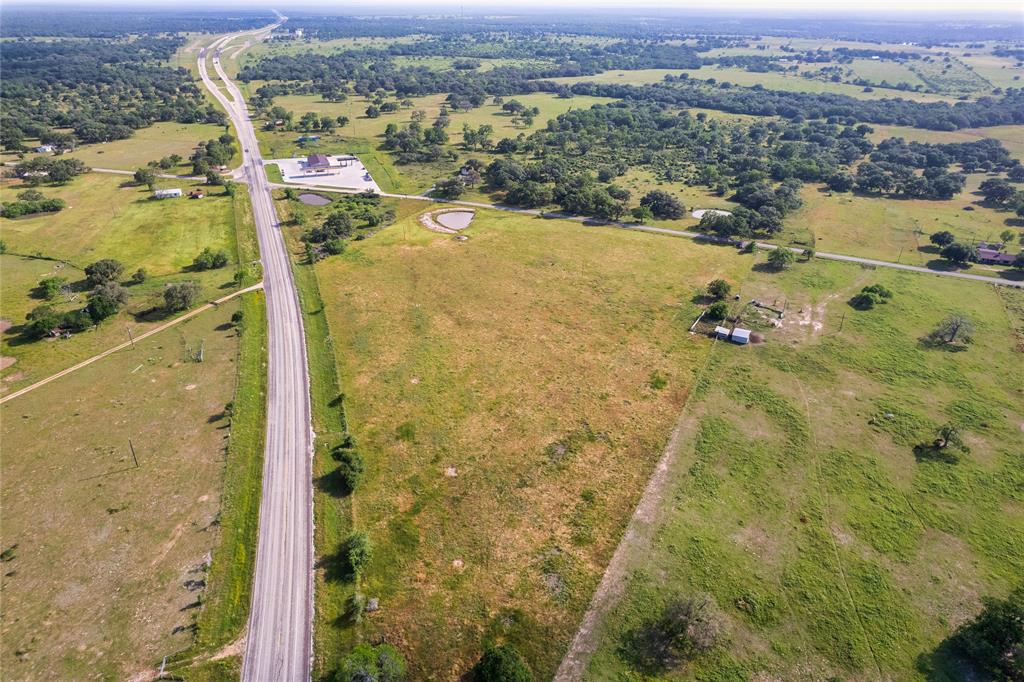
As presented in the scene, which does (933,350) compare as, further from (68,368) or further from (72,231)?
(72,231)

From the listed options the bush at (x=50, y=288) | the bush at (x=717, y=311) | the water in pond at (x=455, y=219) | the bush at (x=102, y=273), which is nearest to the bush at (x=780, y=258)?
the bush at (x=717, y=311)

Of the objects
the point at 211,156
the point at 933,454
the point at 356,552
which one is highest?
the point at 211,156

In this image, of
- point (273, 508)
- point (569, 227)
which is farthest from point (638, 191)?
point (273, 508)

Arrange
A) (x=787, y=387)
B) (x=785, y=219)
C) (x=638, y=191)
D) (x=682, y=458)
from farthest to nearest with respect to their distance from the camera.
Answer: (x=638, y=191), (x=785, y=219), (x=787, y=387), (x=682, y=458)

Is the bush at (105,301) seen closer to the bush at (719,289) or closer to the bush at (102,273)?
the bush at (102,273)

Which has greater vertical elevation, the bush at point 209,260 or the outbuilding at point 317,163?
the outbuilding at point 317,163

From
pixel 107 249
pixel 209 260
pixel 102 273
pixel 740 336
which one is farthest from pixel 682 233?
pixel 107 249

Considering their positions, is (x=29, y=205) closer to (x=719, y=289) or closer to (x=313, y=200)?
(x=313, y=200)
